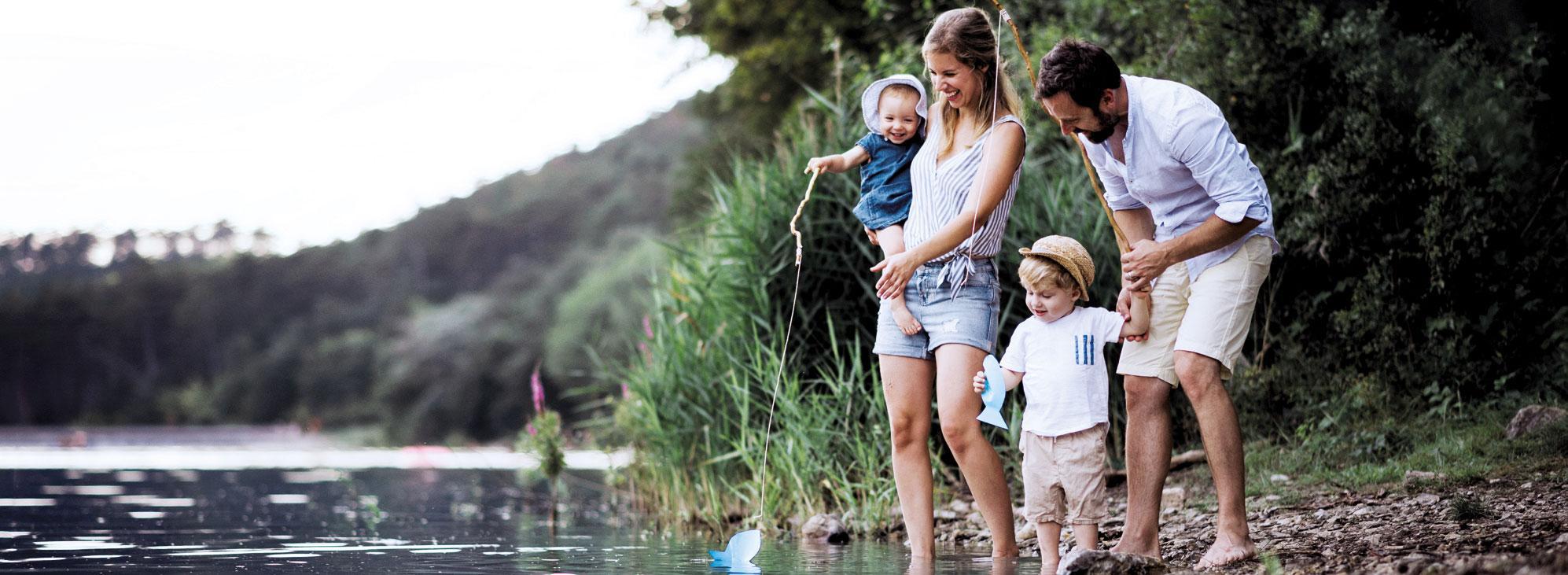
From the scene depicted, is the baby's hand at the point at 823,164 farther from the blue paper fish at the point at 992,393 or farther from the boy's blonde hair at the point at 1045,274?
the blue paper fish at the point at 992,393

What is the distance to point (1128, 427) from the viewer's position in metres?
3.81

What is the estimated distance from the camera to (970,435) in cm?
389

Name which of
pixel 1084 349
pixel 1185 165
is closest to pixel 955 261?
pixel 1084 349

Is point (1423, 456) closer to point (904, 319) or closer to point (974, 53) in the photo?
point (904, 319)

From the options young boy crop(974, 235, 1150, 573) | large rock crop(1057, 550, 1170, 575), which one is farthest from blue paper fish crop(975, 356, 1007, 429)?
large rock crop(1057, 550, 1170, 575)

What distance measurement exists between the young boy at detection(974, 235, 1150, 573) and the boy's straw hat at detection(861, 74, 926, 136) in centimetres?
54

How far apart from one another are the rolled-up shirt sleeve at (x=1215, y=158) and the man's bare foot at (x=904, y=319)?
2.73ft

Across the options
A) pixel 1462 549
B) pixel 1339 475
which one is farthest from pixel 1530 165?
pixel 1462 549

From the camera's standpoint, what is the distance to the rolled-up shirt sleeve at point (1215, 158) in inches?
137

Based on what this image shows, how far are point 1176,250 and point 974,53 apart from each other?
2.50 feet

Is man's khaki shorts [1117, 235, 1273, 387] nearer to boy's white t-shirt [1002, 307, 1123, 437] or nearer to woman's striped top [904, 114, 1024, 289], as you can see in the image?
boy's white t-shirt [1002, 307, 1123, 437]

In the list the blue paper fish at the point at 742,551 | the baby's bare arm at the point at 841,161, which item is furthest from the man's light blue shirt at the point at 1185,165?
the blue paper fish at the point at 742,551

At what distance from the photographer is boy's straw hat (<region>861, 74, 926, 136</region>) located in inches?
160

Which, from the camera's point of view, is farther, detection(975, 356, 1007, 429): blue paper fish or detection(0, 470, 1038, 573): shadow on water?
detection(0, 470, 1038, 573): shadow on water
